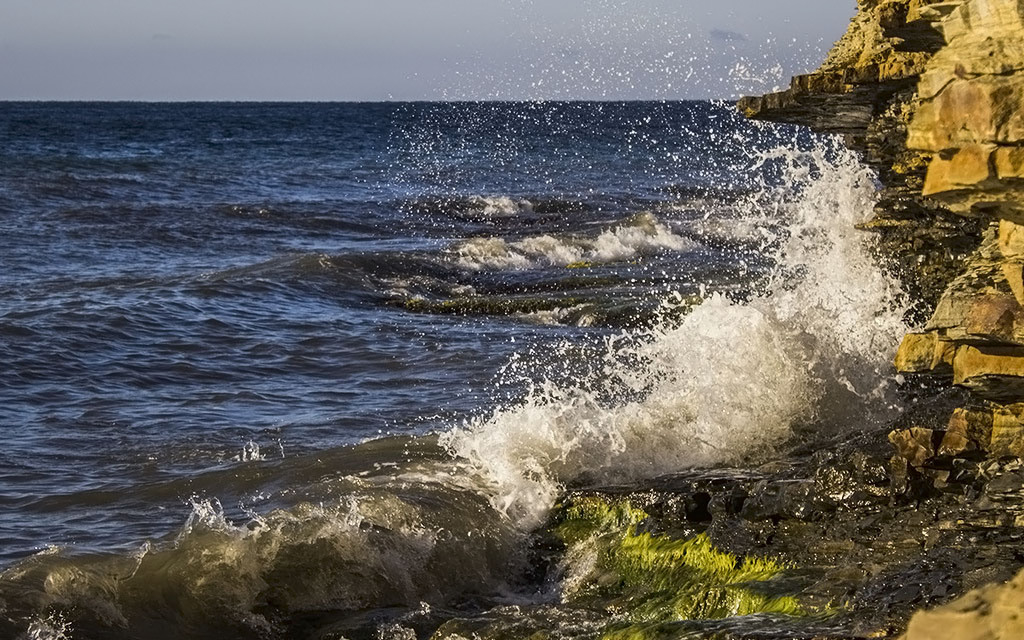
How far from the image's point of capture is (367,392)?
12969 millimetres

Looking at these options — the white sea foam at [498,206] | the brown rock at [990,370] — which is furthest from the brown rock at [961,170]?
the white sea foam at [498,206]

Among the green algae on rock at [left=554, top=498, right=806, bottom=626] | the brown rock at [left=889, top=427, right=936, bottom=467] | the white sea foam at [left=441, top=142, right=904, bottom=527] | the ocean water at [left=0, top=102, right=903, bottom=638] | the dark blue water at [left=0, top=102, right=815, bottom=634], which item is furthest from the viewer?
the dark blue water at [left=0, top=102, right=815, bottom=634]

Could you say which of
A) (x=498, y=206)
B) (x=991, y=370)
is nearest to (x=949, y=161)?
(x=991, y=370)

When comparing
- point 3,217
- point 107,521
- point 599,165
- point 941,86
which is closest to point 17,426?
point 107,521

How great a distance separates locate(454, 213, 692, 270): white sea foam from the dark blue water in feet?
0.22

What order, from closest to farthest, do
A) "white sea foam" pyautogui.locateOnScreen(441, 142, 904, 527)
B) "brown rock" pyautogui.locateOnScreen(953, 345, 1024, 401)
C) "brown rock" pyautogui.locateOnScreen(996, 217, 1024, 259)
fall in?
"brown rock" pyautogui.locateOnScreen(996, 217, 1024, 259) < "brown rock" pyautogui.locateOnScreen(953, 345, 1024, 401) < "white sea foam" pyautogui.locateOnScreen(441, 142, 904, 527)

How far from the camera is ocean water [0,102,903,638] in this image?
8.43 metres

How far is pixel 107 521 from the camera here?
939 cm

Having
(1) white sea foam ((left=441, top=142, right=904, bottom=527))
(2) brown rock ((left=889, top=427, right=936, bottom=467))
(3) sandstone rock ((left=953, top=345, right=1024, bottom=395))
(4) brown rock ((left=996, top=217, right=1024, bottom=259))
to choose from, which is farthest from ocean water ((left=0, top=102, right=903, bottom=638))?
(4) brown rock ((left=996, top=217, right=1024, bottom=259))

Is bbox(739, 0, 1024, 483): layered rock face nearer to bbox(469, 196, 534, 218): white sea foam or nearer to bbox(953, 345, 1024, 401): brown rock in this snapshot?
bbox(953, 345, 1024, 401): brown rock

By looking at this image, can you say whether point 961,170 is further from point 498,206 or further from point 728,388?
point 498,206

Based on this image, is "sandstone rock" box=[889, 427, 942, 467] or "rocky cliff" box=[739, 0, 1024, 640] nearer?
"rocky cliff" box=[739, 0, 1024, 640]

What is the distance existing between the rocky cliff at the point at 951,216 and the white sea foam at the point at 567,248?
1231 centimetres

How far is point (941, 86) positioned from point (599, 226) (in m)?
22.8
